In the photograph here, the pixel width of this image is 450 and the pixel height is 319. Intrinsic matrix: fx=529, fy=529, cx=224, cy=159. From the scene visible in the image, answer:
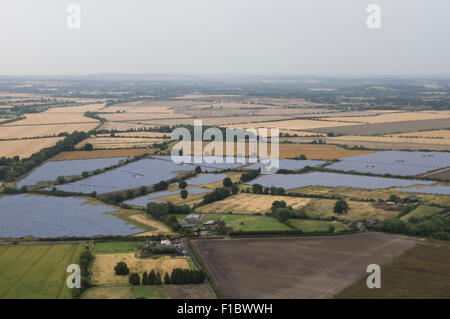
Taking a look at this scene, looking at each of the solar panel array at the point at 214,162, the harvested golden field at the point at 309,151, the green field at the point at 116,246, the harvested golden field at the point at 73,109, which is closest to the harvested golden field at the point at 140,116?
the harvested golden field at the point at 73,109

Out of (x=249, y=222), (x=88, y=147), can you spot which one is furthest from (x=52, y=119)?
(x=249, y=222)

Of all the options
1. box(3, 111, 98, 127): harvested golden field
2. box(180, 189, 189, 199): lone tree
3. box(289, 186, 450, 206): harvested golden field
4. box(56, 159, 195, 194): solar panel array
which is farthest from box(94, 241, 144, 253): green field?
box(3, 111, 98, 127): harvested golden field

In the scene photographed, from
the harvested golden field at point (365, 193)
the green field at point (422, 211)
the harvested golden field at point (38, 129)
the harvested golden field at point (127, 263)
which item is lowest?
the harvested golden field at point (127, 263)

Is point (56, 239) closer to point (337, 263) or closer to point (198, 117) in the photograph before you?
point (337, 263)

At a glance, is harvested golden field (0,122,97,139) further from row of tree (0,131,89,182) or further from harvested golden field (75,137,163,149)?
row of tree (0,131,89,182)

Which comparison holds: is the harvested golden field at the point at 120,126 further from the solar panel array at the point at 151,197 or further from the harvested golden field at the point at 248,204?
the harvested golden field at the point at 248,204

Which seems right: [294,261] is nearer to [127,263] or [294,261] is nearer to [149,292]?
[149,292]
